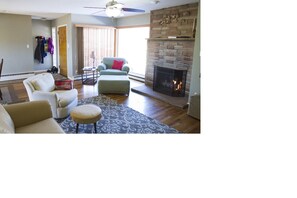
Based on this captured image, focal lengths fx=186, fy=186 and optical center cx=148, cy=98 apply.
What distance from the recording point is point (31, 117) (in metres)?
1.67

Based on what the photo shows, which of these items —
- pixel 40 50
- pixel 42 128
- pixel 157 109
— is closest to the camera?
pixel 42 128

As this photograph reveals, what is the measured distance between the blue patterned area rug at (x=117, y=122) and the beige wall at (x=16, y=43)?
2.10ft

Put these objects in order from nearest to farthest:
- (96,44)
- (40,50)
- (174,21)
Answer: (40,50), (96,44), (174,21)

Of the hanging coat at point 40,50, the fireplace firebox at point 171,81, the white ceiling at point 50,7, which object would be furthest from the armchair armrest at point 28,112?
the fireplace firebox at point 171,81

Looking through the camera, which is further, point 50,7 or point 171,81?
point 171,81

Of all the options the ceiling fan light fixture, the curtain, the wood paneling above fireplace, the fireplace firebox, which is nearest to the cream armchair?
the curtain

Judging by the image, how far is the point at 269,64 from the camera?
0.93 m

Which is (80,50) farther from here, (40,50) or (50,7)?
(50,7)

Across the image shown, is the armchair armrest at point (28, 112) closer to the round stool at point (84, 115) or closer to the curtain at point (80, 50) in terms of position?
the round stool at point (84, 115)

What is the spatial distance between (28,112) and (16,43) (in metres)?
0.64

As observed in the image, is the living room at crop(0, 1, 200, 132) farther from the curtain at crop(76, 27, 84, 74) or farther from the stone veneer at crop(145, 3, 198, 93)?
the stone veneer at crop(145, 3, 198, 93)

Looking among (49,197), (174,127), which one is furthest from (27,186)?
(174,127)

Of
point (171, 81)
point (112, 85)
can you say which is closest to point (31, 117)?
point (112, 85)

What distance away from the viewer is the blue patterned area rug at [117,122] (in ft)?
6.09
